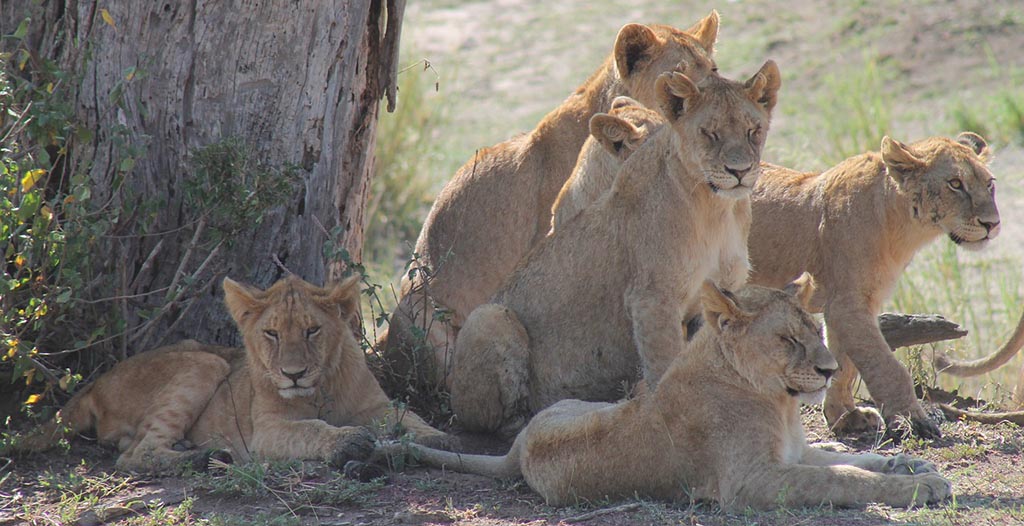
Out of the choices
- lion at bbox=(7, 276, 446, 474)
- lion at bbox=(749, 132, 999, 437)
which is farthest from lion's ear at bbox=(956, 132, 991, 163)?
lion at bbox=(7, 276, 446, 474)

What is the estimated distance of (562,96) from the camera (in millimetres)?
14555

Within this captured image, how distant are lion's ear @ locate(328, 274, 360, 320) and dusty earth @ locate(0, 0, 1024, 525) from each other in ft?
2.73

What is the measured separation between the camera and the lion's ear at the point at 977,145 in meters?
6.61

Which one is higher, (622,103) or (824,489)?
(622,103)

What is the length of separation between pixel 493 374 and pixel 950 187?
91.3 inches

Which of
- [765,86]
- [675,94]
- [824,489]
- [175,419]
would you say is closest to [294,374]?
[175,419]

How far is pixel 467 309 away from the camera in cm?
753

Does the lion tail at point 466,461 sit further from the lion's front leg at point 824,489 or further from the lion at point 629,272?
the lion's front leg at point 824,489

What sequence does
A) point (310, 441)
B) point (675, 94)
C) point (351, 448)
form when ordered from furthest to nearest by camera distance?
1. point (675, 94)
2. point (310, 441)
3. point (351, 448)

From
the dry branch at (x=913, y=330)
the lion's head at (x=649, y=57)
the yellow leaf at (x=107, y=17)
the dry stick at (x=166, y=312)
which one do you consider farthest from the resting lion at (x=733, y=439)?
the yellow leaf at (x=107, y=17)

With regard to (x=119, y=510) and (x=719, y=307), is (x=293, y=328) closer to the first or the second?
(x=119, y=510)

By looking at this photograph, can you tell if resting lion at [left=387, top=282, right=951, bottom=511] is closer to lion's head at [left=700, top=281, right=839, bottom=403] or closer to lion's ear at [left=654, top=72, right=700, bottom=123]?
lion's head at [left=700, top=281, right=839, bottom=403]

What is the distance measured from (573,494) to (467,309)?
7.91 feet

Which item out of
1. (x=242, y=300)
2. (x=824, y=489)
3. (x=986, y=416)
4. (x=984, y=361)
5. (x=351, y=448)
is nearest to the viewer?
(x=824, y=489)
